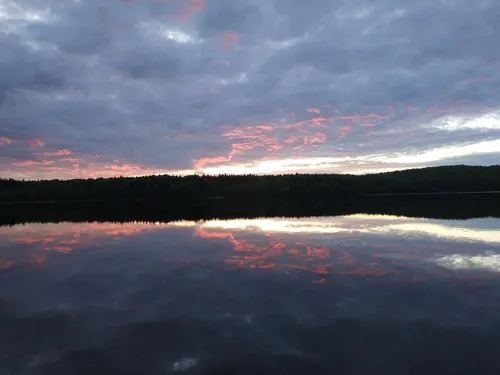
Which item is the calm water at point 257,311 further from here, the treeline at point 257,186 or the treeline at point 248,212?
the treeline at point 257,186

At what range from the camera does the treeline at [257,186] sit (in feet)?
544

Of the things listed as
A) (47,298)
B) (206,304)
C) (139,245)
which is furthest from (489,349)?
(139,245)

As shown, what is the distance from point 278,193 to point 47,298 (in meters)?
161

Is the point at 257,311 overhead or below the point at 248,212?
below

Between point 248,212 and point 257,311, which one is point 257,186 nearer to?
point 248,212

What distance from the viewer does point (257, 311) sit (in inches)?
505

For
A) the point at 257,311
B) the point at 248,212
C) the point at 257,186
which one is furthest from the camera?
the point at 257,186

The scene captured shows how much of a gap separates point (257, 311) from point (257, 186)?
167 m

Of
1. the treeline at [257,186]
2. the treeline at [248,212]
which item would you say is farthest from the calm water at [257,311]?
the treeline at [257,186]

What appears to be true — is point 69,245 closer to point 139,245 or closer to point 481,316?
point 139,245

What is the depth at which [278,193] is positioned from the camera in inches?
6900

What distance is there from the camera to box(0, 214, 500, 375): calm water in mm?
9164

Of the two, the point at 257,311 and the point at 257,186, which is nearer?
the point at 257,311

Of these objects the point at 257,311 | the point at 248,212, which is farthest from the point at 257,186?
the point at 257,311
